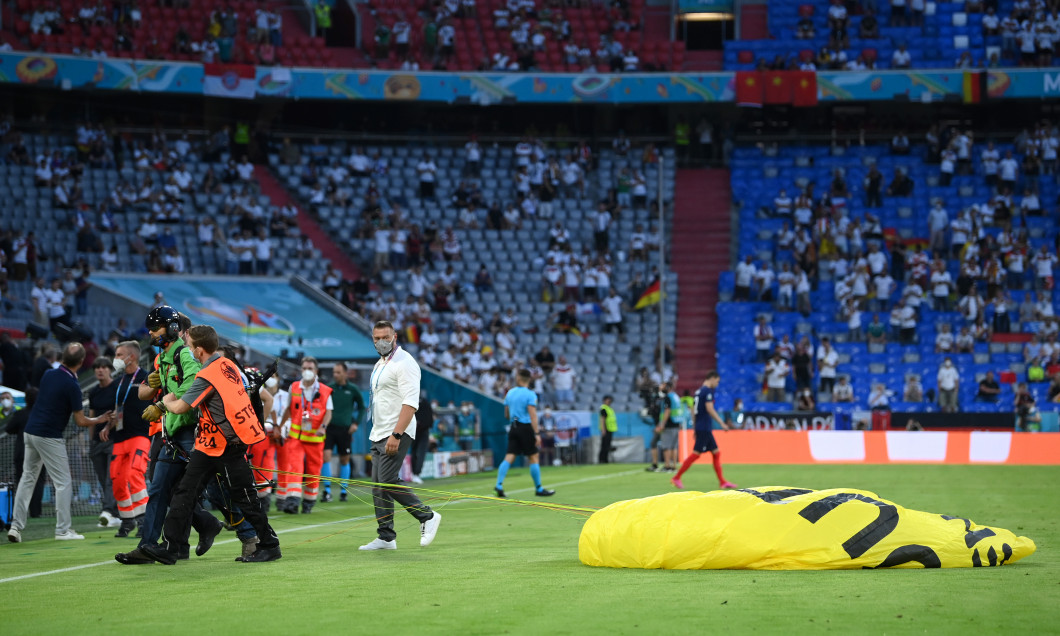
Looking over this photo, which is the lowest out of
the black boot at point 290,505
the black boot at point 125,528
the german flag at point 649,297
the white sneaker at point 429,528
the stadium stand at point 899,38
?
the black boot at point 290,505

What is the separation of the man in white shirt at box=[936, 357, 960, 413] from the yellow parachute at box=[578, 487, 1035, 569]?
24432 millimetres

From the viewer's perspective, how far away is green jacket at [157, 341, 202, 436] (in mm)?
11070

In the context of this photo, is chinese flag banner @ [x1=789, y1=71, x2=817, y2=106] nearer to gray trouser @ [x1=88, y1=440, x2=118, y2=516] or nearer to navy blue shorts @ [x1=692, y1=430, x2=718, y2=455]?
navy blue shorts @ [x1=692, y1=430, x2=718, y2=455]

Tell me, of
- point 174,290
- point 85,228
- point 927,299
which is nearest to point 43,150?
point 85,228

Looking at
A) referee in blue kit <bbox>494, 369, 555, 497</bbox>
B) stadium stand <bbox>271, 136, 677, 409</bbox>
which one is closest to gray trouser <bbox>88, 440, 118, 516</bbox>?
referee in blue kit <bbox>494, 369, 555, 497</bbox>

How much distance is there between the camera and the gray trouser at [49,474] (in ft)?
46.5

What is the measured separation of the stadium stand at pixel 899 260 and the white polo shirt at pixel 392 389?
918 inches

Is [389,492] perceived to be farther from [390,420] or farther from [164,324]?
[164,324]

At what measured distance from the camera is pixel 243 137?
133 feet

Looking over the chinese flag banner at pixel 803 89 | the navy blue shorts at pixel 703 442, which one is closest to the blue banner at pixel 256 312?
the navy blue shorts at pixel 703 442

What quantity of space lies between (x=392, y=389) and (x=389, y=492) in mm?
959

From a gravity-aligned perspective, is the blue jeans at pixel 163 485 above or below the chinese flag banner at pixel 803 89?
below

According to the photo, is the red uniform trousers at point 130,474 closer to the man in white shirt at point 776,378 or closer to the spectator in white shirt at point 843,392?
the man in white shirt at point 776,378

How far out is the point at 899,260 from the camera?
37.5 m
